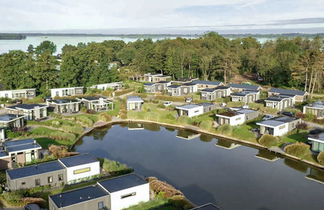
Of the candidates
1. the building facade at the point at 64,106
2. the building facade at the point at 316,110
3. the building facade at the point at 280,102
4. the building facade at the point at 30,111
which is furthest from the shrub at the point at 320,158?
the building facade at the point at 30,111

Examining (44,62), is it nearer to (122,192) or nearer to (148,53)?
(148,53)

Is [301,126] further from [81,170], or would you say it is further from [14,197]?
A: [14,197]

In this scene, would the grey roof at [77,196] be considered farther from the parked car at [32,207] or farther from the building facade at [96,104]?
the building facade at [96,104]

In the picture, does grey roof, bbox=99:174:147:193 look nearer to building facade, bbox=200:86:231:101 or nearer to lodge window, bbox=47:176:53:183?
lodge window, bbox=47:176:53:183

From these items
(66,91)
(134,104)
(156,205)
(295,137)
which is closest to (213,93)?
(134,104)

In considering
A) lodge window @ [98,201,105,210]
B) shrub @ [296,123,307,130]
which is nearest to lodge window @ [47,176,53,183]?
lodge window @ [98,201,105,210]

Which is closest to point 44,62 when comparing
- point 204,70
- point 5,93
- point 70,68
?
point 70,68
